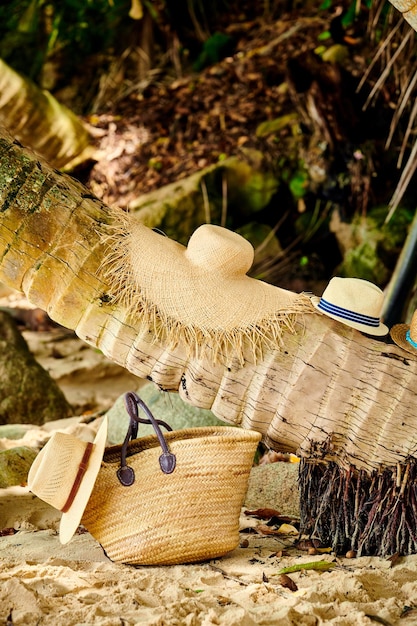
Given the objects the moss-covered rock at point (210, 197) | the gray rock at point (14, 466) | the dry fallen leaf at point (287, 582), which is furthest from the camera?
the moss-covered rock at point (210, 197)

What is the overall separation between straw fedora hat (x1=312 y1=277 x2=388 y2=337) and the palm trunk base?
1.83ft

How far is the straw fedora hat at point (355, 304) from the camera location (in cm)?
282

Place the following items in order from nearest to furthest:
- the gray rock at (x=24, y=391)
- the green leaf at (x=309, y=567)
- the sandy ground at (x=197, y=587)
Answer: the sandy ground at (x=197, y=587) < the green leaf at (x=309, y=567) < the gray rock at (x=24, y=391)

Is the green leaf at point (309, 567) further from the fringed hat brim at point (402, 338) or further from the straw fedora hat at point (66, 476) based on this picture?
the fringed hat brim at point (402, 338)

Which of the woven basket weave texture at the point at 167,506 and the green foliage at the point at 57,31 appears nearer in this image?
the woven basket weave texture at the point at 167,506

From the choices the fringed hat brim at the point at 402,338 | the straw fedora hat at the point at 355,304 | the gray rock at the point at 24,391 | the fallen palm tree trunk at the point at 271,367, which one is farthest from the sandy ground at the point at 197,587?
the gray rock at the point at 24,391

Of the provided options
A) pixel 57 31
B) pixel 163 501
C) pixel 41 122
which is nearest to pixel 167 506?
pixel 163 501

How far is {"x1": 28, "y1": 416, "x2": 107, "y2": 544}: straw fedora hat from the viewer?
102 inches

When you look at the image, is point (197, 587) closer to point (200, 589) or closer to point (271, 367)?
point (200, 589)

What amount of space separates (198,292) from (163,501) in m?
0.82

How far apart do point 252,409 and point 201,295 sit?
1.62 ft

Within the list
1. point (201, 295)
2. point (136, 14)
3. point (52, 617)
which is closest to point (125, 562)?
point (52, 617)

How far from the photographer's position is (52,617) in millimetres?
2082

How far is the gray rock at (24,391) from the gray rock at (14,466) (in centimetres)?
141
